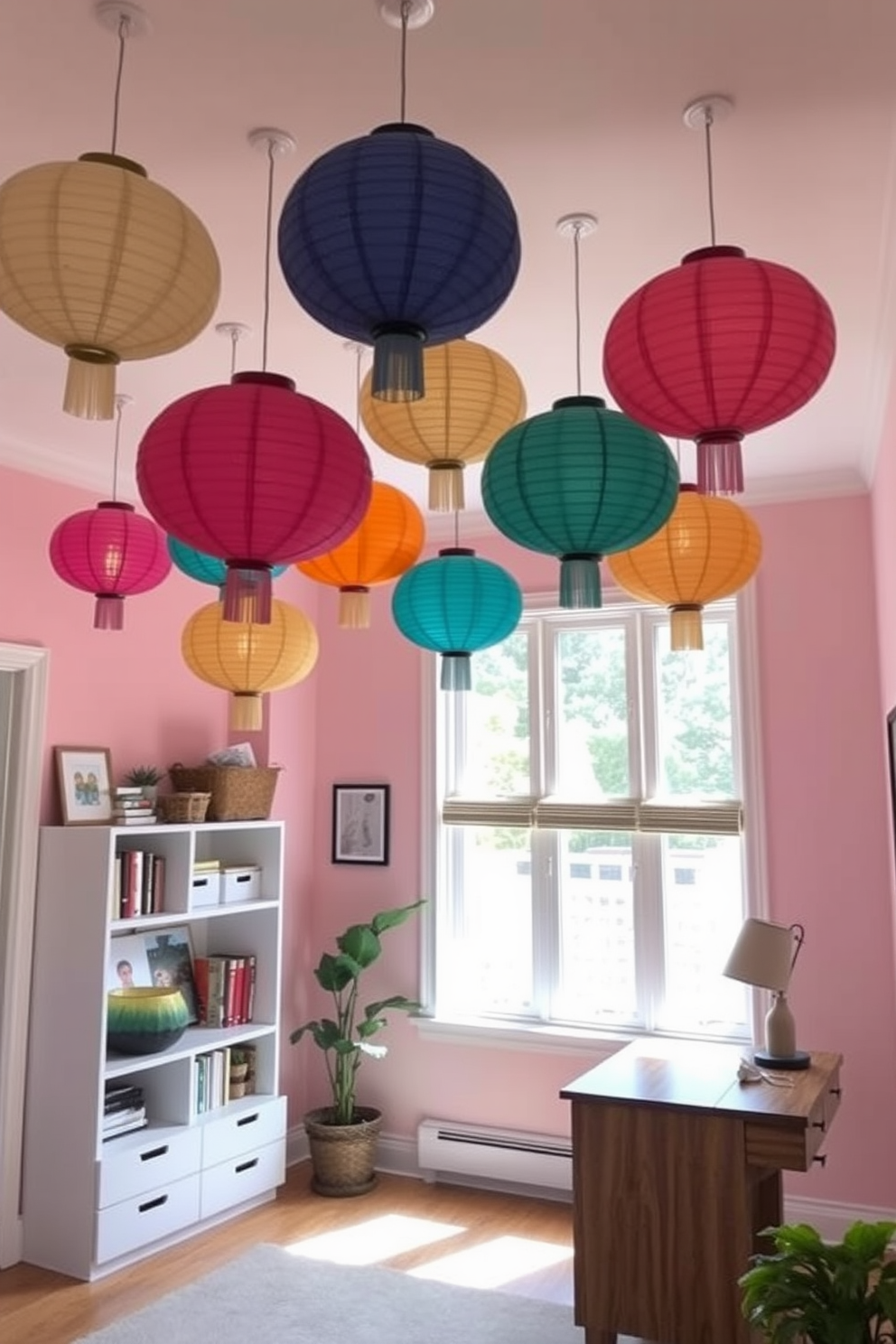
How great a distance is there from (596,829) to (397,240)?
336 centimetres

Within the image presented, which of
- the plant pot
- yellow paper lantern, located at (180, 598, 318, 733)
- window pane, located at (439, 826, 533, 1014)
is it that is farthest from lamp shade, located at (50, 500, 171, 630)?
the plant pot

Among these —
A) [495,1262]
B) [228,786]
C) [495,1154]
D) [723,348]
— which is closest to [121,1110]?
[228,786]

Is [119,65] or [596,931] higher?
[119,65]

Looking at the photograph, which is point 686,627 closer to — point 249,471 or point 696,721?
point 249,471

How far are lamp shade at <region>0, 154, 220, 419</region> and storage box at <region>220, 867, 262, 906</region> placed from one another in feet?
9.95

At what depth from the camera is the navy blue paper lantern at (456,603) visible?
7.34 ft

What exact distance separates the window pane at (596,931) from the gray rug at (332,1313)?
4.06ft

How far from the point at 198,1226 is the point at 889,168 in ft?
12.8

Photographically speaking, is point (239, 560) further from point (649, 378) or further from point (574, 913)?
point (574, 913)

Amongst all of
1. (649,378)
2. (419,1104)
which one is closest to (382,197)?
(649,378)

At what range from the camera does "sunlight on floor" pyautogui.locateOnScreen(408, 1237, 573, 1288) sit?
346cm

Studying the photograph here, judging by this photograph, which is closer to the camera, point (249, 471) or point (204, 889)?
point (249, 471)

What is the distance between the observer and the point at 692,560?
2.18 m

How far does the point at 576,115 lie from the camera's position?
195cm
